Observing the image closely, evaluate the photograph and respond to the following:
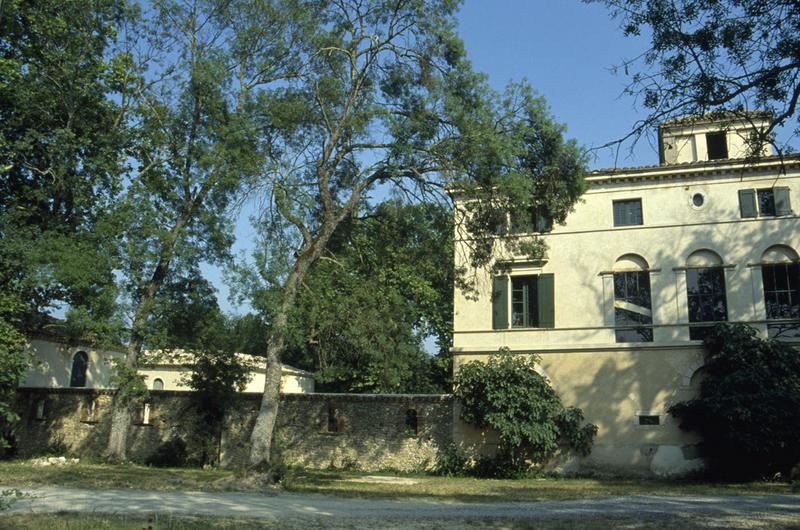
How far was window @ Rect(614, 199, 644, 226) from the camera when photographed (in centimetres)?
2392

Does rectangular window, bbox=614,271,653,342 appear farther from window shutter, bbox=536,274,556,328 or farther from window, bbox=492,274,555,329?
window, bbox=492,274,555,329

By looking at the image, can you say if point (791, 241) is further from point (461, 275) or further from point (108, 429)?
point (108, 429)

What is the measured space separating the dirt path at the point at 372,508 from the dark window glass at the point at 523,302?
10.2m

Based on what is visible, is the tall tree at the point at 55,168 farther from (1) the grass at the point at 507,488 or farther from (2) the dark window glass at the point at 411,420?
(2) the dark window glass at the point at 411,420

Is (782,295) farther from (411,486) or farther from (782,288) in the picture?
(411,486)

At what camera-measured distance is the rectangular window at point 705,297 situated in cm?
2238

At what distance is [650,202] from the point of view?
77.8 feet

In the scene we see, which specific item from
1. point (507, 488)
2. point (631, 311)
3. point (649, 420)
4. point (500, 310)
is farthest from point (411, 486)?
point (631, 311)

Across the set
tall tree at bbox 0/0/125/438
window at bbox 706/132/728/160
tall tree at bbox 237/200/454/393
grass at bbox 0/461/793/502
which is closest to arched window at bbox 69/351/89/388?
tall tree at bbox 0/0/125/438

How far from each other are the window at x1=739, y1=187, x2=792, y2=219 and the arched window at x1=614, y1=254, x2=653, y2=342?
374cm

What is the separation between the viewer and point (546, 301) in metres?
23.8

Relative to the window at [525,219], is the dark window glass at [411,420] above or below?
below

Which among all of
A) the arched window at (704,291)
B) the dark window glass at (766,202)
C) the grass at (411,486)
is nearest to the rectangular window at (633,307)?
the arched window at (704,291)

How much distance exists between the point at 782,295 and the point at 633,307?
4591mm
